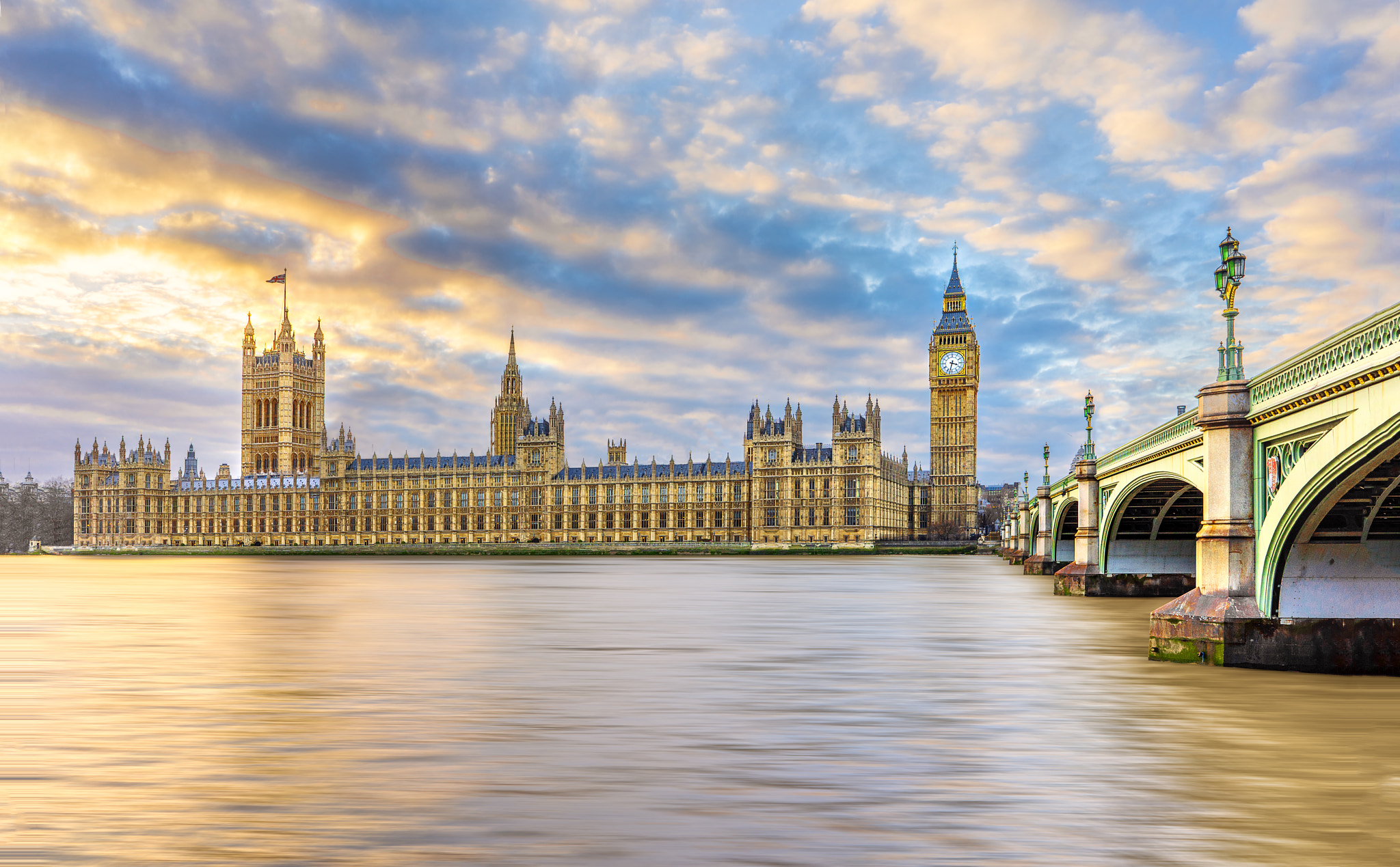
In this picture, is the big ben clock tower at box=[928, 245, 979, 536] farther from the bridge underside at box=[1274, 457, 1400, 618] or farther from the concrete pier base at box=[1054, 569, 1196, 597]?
the bridge underside at box=[1274, 457, 1400, 618]

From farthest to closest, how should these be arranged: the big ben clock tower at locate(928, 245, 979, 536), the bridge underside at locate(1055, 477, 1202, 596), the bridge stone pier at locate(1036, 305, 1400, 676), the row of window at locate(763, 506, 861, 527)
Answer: the big ben clock tower at locate(928, 245, 979, 536) < the row of window at locate(763, 506, 861, 527) < the bridge underside at locate(1055, 477, 1202, 596) < the bridge stone pier at locate(1036, 305, 1400, 676)

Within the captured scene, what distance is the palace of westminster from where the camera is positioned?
491ft

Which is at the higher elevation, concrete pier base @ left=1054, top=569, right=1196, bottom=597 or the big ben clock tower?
the big ben clock tower

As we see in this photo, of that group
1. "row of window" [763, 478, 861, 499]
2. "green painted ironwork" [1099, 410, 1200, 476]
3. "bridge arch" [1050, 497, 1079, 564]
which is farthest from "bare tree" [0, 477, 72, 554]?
"green painted ironwork" [1099, 410, 1200, 476]

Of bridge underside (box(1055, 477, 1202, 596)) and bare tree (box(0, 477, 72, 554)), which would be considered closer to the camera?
bridge underside (box(1055, 477, 1202, 596))

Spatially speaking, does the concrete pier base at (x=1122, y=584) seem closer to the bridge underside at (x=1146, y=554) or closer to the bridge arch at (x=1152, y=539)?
the bridge underside at (x=1146, y=554)

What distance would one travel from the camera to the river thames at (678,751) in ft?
30.8

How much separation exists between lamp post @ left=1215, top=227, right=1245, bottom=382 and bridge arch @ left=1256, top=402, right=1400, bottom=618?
185cm

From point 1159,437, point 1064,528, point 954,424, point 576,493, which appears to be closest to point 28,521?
point 576,493

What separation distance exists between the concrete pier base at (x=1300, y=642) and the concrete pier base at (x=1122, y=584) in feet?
85.6

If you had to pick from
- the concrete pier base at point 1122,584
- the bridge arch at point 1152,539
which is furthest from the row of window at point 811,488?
the concrete pier base at point 1122,584

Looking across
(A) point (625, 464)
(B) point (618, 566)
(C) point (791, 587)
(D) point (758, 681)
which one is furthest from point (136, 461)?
(D) point (758, 681)

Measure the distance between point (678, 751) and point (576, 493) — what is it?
149325mm

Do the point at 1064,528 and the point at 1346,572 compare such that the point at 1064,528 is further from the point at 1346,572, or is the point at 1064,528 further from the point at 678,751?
the point at 678,751
